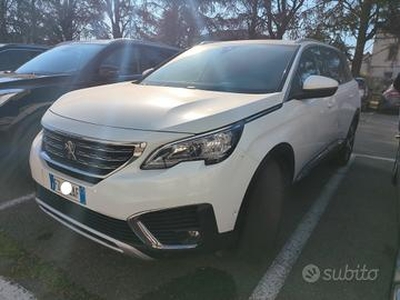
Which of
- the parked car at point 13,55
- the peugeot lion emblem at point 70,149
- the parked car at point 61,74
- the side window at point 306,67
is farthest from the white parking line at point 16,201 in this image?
the parked car at point 13,55

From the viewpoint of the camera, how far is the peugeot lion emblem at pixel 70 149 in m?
2.57

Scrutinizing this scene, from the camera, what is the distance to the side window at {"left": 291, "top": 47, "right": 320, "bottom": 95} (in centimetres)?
336

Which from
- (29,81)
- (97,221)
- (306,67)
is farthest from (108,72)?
(97,221)

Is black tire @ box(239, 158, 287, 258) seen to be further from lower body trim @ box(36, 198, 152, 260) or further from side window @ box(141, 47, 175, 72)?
side window @ box(141, 47, 175, 72)

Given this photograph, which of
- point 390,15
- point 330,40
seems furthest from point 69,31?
point 390,15

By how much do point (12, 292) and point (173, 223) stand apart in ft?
Answer: 3.84

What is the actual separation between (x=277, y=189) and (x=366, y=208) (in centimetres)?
176

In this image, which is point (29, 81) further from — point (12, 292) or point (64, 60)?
point (12, 292)

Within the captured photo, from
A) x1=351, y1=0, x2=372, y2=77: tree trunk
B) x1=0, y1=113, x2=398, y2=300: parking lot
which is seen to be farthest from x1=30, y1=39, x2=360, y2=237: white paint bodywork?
x1=351, y1=0, x2=372, y2=77: tree trunk

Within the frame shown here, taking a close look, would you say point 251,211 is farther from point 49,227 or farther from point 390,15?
point 390,15

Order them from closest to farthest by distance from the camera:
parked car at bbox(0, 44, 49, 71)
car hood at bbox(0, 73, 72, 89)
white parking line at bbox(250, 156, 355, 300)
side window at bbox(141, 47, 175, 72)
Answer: white parking line at bbox(250, 156, 355, 300), car hood at bbox(0, 73, 72, 89), side window at bbox(141, 47, 175, 72), parked car at bbox(0, 44, 49, 71)

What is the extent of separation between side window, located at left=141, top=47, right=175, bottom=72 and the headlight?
3803 millimetres

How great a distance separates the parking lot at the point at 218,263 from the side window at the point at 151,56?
8.51 ft

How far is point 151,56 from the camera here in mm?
6102
